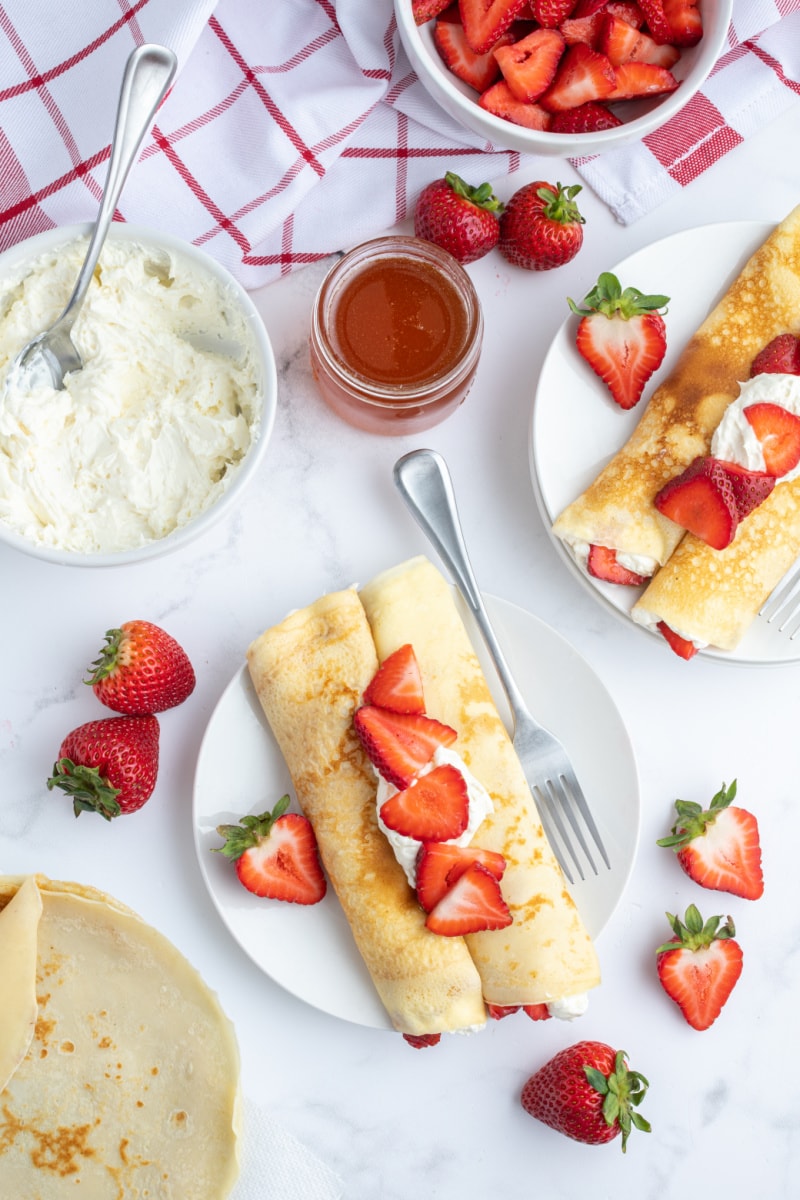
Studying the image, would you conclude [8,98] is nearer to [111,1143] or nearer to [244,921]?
[244,921]

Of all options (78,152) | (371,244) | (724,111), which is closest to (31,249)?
(78,152)

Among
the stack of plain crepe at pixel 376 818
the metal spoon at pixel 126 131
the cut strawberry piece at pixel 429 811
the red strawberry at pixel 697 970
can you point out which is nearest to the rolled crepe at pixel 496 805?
the stack of plain crepe at pixel 376 818

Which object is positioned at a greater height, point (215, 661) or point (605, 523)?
point (605, 523)

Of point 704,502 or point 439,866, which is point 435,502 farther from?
point 439,866

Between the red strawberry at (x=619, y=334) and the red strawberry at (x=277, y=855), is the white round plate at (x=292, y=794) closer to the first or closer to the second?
the red strawberry at (x=277, y=855)

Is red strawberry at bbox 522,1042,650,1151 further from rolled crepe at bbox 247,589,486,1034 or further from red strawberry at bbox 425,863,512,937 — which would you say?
red strawberry at bbox 425,863,512,937

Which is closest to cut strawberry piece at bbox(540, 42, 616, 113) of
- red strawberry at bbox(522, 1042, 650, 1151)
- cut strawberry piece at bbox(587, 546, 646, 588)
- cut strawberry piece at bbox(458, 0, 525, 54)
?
cut strawberry piece at bbox(458, 0, 525, 54)

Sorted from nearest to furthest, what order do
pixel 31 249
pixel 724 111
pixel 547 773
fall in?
pixel 31 249 < pixel 547 773 < pixel 724 111
